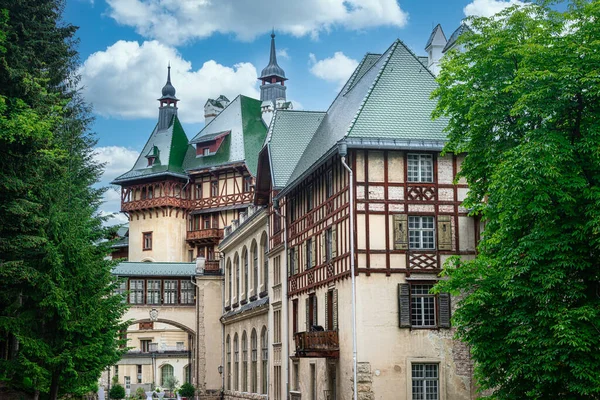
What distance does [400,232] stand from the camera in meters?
30.3

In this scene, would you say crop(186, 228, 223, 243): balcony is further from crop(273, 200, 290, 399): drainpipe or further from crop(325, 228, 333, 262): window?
crop(325, 228, 333, 262): window

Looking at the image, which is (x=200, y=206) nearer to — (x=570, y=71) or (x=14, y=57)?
(x=14, y=57)

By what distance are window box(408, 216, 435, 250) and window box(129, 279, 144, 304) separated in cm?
3201

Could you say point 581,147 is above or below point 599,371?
above

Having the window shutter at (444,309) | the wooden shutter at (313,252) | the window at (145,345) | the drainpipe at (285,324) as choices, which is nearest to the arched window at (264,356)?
→ the drainpipe at (285,324)

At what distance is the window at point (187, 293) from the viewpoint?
6019 cm

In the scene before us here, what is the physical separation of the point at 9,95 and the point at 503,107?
509 inches

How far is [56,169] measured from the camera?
2645 centimetres

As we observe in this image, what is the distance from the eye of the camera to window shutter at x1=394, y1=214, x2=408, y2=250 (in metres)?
30.2

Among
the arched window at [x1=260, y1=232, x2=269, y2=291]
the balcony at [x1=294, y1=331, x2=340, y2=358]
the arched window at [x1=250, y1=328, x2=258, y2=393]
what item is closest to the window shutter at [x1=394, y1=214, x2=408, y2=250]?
the balcony at [x1=294, y1=331, x2=340, y2=358]

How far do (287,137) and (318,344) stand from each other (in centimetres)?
1342

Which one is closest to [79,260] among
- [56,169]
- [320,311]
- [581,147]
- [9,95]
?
[56,169]

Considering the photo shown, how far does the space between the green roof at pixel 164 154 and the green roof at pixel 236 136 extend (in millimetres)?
856

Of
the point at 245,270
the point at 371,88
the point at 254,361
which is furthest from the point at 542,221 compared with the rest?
the point at 245,270
